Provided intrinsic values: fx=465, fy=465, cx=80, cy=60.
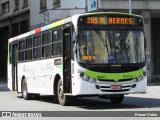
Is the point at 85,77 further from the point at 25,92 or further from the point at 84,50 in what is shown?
the point at 25,92

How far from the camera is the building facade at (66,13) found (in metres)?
41.7

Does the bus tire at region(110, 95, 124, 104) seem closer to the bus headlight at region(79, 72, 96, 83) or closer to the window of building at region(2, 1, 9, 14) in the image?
the bus headlight at region(79, 72, 96, 83)

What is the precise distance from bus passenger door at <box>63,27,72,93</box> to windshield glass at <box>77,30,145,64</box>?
3.28 feet

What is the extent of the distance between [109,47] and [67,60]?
185 centimetres

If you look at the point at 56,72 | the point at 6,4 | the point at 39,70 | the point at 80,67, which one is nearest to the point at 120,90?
the point at 80,67

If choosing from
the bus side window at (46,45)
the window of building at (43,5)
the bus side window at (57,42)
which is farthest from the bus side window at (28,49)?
the window of building at (43,5)

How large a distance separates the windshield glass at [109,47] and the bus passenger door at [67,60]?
1.00 m

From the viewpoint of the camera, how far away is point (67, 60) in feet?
56.4

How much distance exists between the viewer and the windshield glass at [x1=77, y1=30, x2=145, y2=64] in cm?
1603

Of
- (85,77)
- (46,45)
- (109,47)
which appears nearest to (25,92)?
(46,45)

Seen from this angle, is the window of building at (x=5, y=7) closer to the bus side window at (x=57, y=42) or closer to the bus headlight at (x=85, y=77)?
the bus side window at (x=57, y=42)

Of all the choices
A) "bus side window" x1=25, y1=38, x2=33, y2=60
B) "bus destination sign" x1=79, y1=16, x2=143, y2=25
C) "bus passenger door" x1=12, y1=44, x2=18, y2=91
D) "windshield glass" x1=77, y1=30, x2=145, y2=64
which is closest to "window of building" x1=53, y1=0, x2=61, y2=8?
"bus passenger door" x1=12, y1=44, x2=18, y2=91

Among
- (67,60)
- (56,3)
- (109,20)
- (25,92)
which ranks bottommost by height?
(25,92)

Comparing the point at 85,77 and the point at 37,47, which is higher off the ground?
the point at 37,47
